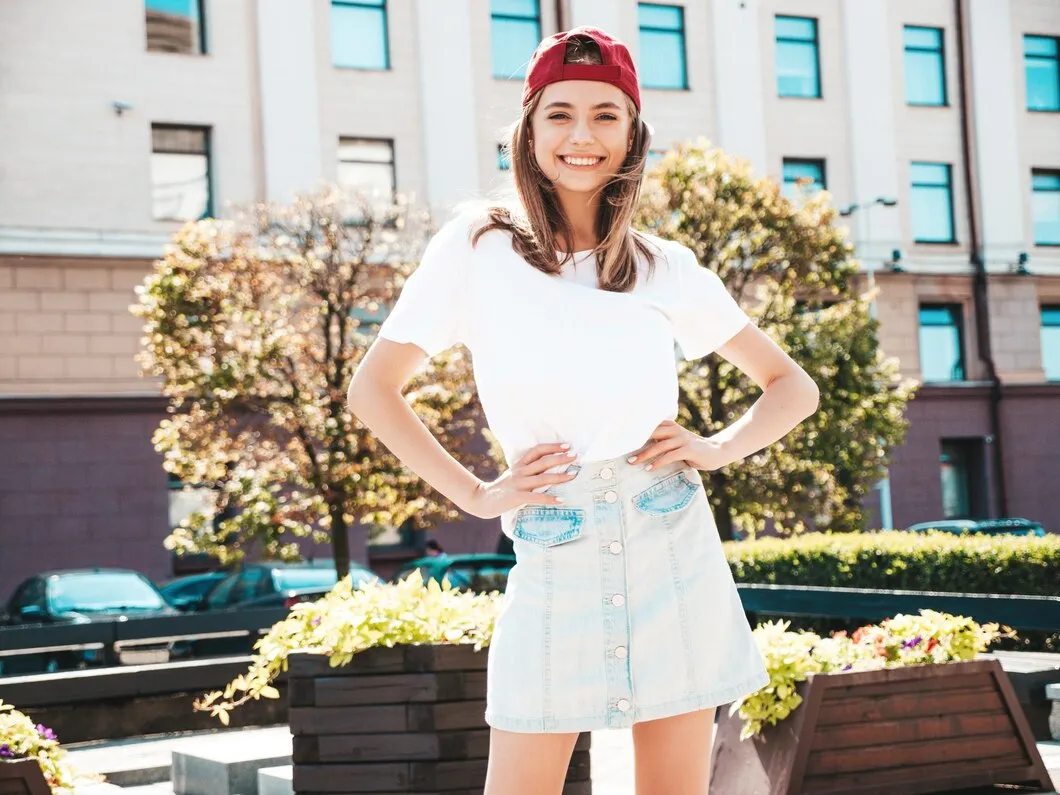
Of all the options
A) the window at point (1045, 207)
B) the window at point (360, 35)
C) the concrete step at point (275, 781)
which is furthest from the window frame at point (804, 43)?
the concrete step at point (275, 781)

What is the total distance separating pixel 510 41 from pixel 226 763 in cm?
2494

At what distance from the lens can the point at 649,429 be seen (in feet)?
9.25

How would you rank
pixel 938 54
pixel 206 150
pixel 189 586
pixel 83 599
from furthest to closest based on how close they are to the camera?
1. pixel 938 54
2. pixel 206 150
3. pixel 189 586
4. pixel 83 599

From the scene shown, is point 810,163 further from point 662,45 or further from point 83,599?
point 83,599

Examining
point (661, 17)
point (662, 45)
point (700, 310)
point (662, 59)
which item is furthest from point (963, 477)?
point (700, 310)

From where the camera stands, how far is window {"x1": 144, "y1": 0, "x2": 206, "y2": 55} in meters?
26.9

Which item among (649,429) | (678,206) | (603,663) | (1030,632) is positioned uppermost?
(678,206)

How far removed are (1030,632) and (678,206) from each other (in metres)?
10.8

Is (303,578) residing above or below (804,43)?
below

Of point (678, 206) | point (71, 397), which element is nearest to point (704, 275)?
point (678, 206)

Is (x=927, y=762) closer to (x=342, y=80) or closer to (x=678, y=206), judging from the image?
(x=678, y=206)

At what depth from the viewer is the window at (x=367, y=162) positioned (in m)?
28.3

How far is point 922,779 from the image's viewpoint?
582cm

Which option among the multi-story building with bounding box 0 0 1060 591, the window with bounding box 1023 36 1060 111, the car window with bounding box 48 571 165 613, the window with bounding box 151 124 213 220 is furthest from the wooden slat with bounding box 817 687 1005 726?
the window with bounding box 1023 36 1060 111
